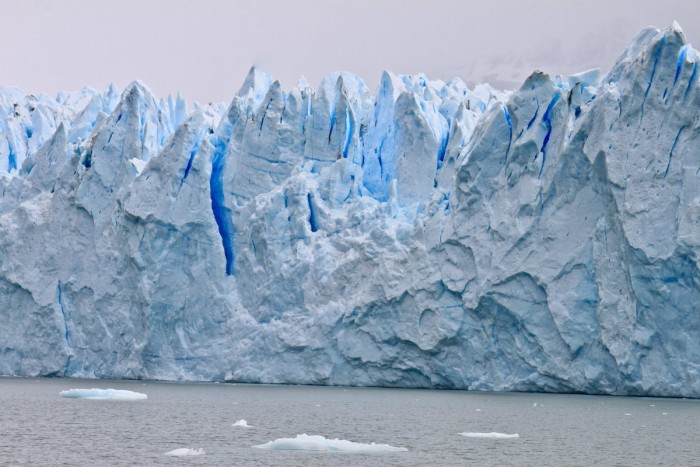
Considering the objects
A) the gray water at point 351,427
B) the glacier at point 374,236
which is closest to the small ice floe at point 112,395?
the gray water at point 351,427

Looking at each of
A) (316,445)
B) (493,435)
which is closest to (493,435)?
(493,435)

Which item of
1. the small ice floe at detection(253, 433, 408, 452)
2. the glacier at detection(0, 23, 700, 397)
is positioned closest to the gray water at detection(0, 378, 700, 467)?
the small ice floe at detection(253, 433, 408, 452)

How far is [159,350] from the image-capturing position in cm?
2812

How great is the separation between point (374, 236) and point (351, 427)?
9463 mm

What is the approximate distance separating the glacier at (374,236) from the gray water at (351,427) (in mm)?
1359

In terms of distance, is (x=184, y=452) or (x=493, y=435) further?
(x=493, y=435)

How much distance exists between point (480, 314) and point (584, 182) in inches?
165

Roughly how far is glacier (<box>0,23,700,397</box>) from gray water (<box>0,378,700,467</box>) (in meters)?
1.36

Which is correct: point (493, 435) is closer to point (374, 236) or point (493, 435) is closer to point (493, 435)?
point (493, 435)

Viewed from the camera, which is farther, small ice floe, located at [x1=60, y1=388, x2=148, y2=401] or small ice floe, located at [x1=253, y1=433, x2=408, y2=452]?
small ice floe, located at [x1=60, y1=388, x2=148, y2=401]

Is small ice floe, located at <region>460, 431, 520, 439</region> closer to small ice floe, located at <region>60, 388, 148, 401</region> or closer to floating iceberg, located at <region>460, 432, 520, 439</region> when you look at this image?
floating iceberg, located at <region>460, 432, 520, 439</region>

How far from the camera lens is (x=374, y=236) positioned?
86.6 feet

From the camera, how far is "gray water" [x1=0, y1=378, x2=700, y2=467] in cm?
1370

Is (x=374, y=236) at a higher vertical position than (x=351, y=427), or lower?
higher
